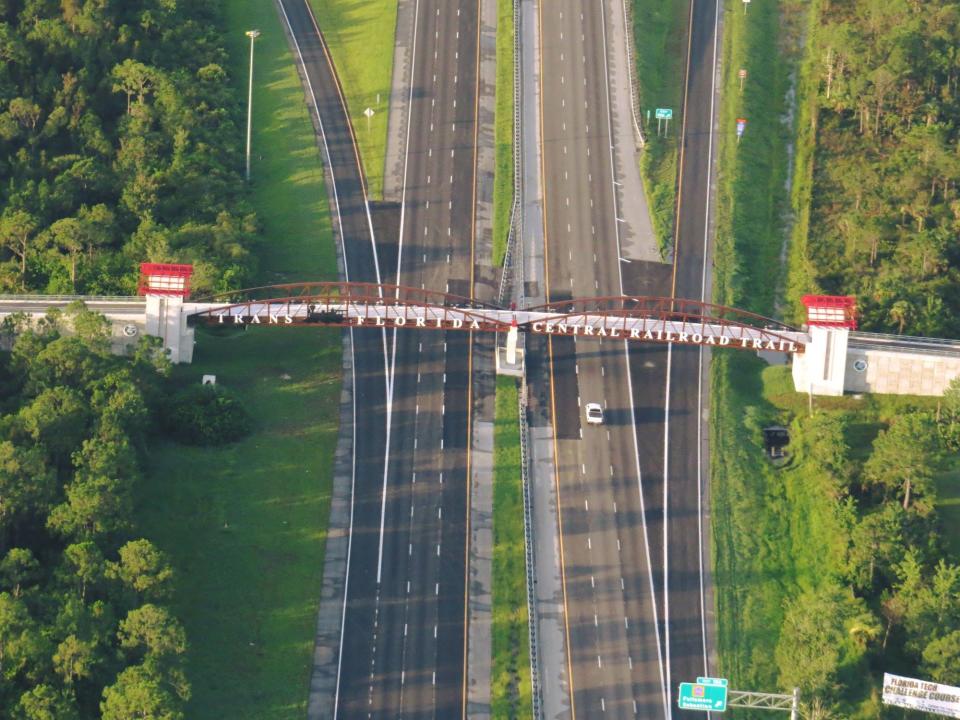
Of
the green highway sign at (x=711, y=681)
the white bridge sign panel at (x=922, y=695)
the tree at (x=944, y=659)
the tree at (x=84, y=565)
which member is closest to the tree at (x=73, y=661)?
the tree at (x=84, y=565)

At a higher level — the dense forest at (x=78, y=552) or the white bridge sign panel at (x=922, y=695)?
the dense forest at (x=78, y=552)

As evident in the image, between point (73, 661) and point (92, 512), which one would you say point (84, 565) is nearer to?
point (92, 512)

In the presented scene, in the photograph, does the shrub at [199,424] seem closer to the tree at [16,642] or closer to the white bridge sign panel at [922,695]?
the tree at [16,642]

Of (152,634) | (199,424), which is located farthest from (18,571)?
(199,424)

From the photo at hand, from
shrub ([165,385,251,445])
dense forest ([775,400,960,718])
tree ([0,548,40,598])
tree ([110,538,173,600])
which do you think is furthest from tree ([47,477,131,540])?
dense forest ([775,400,960,718])

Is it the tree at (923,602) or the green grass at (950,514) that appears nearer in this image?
the tree at (923,602)

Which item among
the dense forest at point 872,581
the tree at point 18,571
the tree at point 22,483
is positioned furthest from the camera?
the tree at point 22,483
